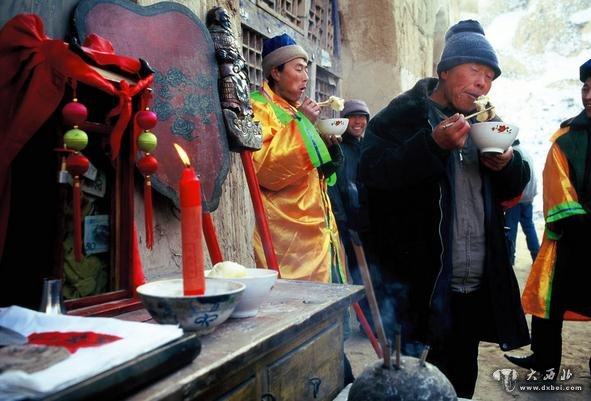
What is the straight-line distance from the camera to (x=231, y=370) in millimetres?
967

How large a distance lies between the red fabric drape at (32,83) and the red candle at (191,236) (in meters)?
0.41

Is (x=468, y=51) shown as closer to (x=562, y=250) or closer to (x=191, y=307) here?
(x=562, y=250)

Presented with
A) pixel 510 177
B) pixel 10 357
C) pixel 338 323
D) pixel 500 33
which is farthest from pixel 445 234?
pixel 500 33

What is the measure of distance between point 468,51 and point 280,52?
1.18 metres

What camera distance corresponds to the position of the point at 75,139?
1148 millimetres

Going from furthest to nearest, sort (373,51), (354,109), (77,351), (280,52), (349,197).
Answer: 1. (373,51)
2. (354,109)
3. (349,197)
4. (280,52)
5. (77,351)

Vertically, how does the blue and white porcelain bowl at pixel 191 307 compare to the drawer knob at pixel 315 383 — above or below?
above

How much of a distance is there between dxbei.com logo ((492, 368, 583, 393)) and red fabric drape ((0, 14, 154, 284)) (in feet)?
9.85

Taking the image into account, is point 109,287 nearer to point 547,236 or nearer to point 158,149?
point 158,149

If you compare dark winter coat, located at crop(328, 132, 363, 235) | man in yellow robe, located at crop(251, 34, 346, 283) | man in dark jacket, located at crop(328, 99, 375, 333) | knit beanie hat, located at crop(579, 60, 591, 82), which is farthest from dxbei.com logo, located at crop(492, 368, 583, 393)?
knit beanie hat, located at crop(579, 60, 591, 82)

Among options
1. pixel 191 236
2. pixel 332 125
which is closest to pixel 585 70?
pixel 332 125

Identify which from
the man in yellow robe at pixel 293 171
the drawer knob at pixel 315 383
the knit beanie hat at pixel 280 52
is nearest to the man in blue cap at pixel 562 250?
the man in yellow robe at pixel 293 171

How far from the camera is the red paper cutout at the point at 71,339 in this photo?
0.84 metres

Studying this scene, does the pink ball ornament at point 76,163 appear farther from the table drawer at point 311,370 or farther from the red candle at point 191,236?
the table drawer at point 311,370
